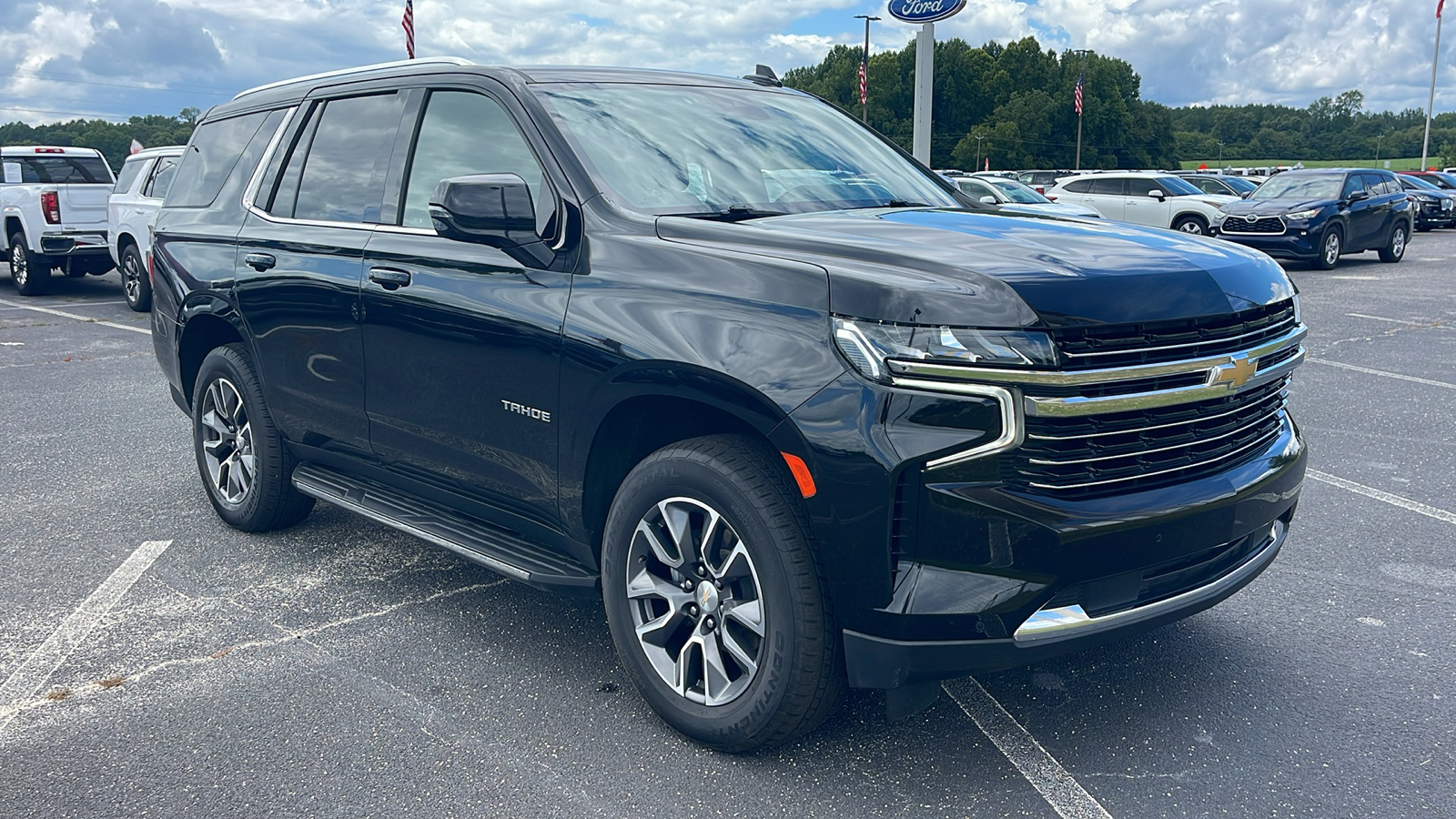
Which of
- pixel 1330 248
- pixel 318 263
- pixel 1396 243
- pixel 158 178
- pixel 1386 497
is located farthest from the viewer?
pixel 1396 243

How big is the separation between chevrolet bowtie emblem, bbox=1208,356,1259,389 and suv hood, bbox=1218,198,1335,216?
1770cm

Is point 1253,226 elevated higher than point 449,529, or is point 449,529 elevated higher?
point 1253,226

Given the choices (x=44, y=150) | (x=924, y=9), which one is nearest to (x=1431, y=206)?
(x=924, y=9)

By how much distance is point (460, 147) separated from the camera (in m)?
4.06

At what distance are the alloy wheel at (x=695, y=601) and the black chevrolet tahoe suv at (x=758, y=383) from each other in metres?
→ 0.01

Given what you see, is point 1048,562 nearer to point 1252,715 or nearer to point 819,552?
point 819,552

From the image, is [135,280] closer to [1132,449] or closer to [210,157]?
[210,157]

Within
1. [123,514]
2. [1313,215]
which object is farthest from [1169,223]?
[123,514]

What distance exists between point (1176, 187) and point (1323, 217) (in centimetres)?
570

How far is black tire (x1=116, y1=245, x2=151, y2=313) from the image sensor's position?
1472cm

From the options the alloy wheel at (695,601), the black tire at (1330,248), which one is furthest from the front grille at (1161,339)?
the black tire at (1330,248)

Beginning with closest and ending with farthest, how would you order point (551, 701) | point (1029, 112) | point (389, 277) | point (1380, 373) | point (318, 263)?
point (551, 701), point (389, 277), point (318, 263), point (1380, 373), point (1029, 112)

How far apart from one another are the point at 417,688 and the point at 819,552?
1.49 meters

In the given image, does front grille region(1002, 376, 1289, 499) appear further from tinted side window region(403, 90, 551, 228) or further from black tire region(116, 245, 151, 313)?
Result: black tire region(116, 245, 151, 313)
